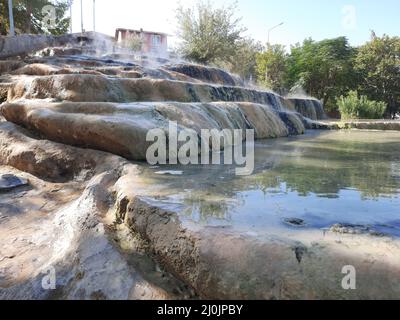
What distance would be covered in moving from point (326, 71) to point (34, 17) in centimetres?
1789

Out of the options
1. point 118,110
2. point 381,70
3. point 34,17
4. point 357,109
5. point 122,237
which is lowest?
point 122,237

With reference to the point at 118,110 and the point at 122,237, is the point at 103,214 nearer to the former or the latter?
the point at 122,237

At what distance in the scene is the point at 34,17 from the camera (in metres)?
24.0

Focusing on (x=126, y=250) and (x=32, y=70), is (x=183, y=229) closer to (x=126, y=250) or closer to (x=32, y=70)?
(x=126, y=250)

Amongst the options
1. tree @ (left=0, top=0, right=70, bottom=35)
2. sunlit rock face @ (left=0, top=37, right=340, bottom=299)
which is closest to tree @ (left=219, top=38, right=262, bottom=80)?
tree @ (left=0, top=0, right=70, bottom=35)

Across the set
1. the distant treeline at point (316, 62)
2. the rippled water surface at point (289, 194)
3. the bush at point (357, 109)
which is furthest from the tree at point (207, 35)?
the rippled water surface at point (289, 194)

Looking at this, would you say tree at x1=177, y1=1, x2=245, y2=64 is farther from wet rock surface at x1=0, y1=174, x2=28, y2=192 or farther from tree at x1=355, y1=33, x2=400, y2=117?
wet rock surface at x1=0, y1=174, x2=28, y2=192

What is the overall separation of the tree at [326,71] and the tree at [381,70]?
68cm

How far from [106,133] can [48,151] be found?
60cm

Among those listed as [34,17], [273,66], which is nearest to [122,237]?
[273,66]

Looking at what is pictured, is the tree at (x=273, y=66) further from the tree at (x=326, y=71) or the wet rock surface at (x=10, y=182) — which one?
the wet rock surface at (x=10, y=182)

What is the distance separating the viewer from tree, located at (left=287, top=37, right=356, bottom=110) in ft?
71.2

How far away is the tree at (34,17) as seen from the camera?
21641 millimetres

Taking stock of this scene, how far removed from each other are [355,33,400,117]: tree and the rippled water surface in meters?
20.1
